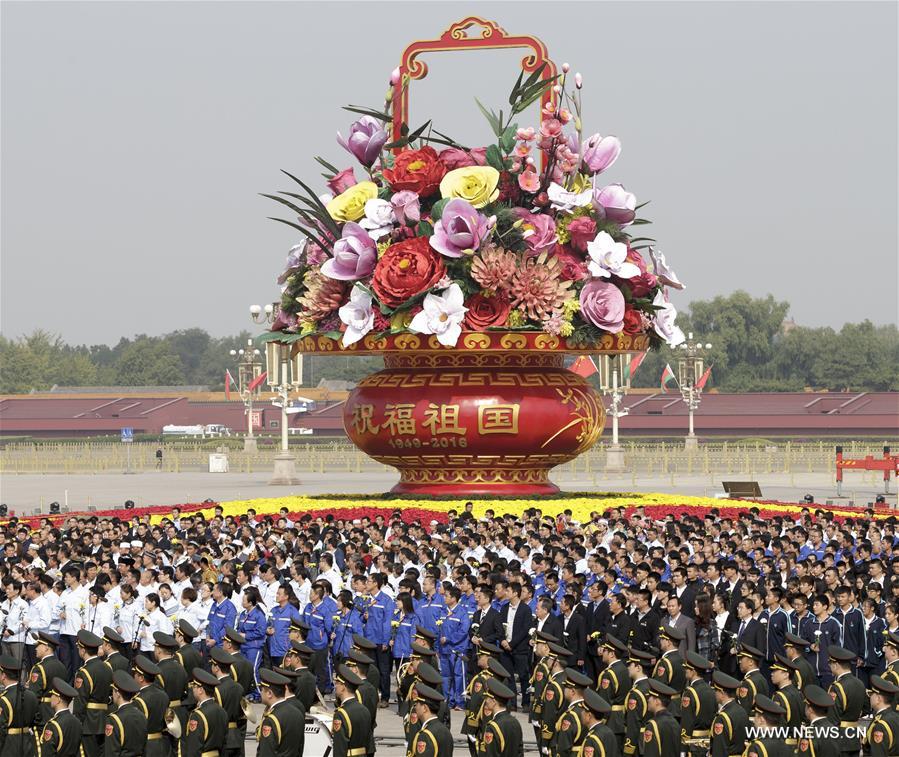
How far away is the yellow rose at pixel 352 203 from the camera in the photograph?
2869 centimetres

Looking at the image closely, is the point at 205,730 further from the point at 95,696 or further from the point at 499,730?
the point at 499,730

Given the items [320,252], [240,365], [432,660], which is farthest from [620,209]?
[240,365]

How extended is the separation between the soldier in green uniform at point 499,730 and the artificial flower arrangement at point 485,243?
51.8 feet

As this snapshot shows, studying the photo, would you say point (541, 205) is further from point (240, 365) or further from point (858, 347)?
point (858, 347)

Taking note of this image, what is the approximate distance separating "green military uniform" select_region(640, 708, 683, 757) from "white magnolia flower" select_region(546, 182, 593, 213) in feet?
58.9

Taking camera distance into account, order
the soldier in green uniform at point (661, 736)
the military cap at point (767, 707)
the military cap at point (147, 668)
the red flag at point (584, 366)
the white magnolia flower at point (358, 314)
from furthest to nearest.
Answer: the red flag at point (584, 366), the white magnolia flower at point (358, 314), the military cap at point (147, 668), the soldier in green uniform at point (661, 736), the military cap at point (767, 707)

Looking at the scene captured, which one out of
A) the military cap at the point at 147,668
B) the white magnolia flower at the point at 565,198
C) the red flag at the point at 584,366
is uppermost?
the white magnolia flower at the point at 565,198

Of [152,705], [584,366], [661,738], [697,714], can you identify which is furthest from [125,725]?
[584,366]

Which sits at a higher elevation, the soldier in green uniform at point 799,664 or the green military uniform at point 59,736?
the soldier in green uniform at point 799,664

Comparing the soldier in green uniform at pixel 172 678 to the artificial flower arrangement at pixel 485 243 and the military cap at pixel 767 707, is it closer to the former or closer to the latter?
the military cap at pixel 767 707

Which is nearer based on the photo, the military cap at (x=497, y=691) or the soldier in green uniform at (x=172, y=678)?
the military cap at (x=497, y=691)

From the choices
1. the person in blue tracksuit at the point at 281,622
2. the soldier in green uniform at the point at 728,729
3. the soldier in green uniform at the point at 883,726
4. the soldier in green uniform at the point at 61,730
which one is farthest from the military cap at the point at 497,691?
the person in blue tracksuit at the point at 281,622

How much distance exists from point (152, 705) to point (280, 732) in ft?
4.53

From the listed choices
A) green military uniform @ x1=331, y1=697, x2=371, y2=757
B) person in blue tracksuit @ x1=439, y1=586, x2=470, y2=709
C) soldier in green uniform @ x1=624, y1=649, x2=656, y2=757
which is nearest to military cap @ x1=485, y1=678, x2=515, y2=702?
green military uniform @ x1=331, y1=697, x2=371, y2=757
